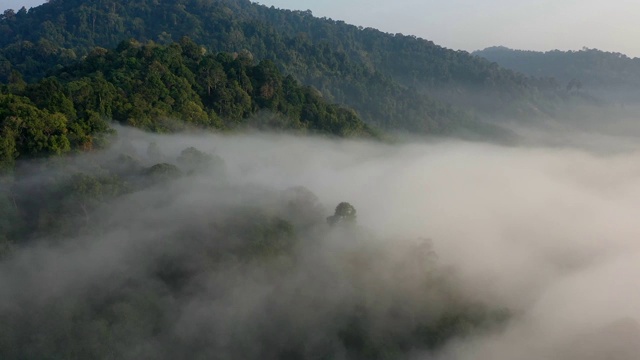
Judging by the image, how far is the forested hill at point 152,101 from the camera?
2972cm

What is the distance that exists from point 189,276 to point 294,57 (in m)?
72.6

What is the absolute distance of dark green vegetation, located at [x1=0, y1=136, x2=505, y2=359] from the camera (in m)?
23.4

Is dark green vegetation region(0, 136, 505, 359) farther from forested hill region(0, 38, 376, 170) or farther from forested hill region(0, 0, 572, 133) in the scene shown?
forested hill region(0, 0, 572, 133)

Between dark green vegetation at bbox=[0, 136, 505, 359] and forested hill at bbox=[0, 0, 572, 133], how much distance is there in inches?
1804

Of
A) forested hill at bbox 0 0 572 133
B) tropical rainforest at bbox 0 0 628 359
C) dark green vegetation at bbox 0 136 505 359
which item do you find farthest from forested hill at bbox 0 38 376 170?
forested hill at bbox 0 0 572 133

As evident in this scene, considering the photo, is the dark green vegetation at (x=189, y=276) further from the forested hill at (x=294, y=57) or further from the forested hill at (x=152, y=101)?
the forested hill at (x=294, y=57)

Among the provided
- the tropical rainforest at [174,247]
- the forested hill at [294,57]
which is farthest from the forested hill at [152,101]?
the forested hill at [294,57]

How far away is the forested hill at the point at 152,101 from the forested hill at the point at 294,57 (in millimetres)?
28392

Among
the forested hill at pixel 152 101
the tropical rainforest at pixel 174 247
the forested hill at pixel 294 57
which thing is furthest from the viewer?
the forested hill at pixel 294 57

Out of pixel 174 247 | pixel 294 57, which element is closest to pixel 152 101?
pixel 174 247

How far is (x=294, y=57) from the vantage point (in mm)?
95312

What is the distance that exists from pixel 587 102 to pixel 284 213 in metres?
151

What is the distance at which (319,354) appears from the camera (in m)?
26.0

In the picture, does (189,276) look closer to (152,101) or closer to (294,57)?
(152,101)
